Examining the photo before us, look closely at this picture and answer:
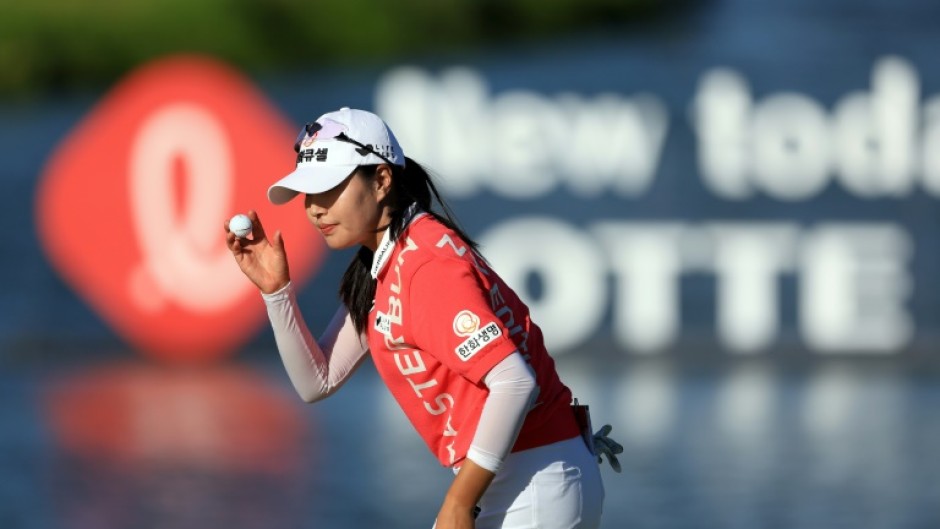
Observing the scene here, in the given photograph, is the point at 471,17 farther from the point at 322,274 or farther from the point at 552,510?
the point at 552,510

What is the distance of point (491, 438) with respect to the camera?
250 cm

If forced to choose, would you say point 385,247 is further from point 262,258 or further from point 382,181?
point 262,258

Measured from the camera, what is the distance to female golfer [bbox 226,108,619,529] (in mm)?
2514

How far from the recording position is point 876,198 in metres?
10.2

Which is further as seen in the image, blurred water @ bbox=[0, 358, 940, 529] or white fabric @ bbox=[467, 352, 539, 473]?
blurred water @ bbox=[0, 358, 940, 529]

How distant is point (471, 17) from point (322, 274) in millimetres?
1946

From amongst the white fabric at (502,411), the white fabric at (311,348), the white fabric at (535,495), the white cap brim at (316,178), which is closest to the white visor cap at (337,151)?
the white cap brim at (316,178)

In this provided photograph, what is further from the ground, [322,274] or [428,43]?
[428,43]

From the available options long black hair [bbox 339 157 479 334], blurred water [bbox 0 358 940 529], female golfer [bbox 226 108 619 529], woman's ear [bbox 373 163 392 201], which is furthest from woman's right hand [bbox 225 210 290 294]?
blurred water [bbox 0 358 940 529]

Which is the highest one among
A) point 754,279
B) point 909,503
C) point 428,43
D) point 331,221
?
point 428,43

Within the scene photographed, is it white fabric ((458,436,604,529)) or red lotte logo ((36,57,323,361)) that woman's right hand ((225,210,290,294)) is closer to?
white fabric ((458,436,604,529))

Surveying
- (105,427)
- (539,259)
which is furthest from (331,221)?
(539,259)

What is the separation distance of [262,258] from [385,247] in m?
0.26

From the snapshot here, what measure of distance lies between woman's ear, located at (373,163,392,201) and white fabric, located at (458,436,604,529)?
48cm
